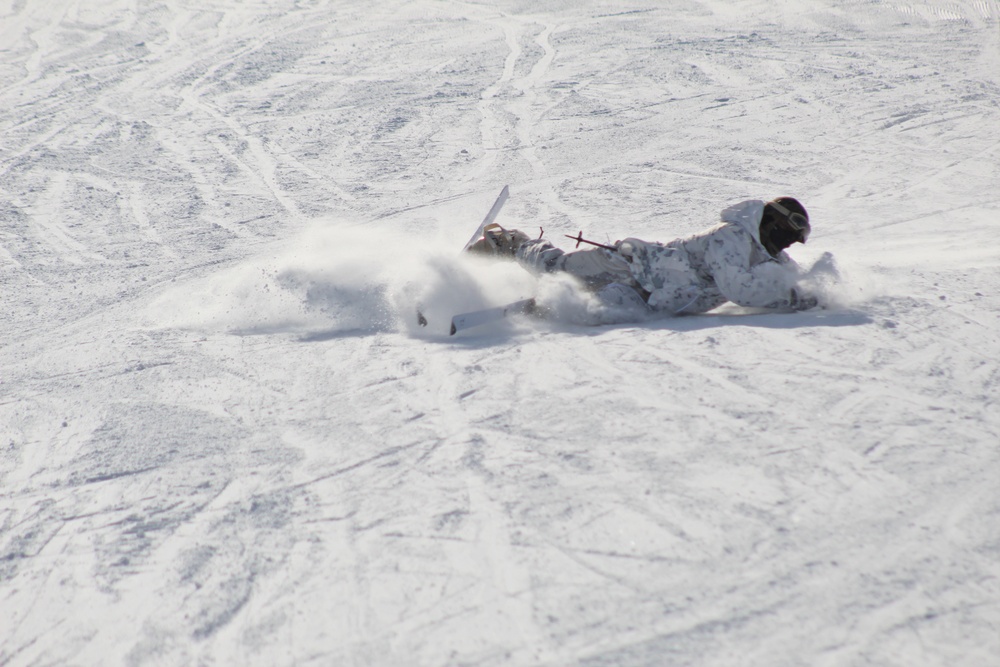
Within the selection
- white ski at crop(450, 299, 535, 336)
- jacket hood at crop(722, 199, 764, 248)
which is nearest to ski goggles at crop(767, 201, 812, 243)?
jacket hood at crop(722, 199, 764, 248)

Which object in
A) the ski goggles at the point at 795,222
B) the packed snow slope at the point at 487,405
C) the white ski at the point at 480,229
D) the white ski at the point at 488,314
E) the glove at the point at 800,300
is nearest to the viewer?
the packed snow slope at the point at 487,405

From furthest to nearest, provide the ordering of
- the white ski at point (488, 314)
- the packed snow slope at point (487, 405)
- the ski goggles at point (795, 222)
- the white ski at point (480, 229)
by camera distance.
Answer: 1. the white ski at point (480, 229)
2. the white ski at point (488, 314)
3. the ski goggles at point (795, 222)
4. the packed snow slope at point (487, 405)

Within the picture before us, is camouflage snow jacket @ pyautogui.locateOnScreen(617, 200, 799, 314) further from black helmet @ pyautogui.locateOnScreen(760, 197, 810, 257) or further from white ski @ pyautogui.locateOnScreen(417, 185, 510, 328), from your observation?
white ski @ pyautogui.locateOnScreen(417, 185, 510, 328)

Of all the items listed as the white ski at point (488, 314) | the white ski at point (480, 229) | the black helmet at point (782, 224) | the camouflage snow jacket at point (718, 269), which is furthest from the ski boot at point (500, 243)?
the black helmet at point (782, 224)

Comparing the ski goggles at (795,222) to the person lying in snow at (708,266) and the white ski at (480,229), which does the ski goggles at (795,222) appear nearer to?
the person lying in snow at (708,266)

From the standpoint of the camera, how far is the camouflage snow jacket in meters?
4.82

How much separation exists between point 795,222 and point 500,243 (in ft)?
6.28

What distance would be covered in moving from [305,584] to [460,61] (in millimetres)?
10766

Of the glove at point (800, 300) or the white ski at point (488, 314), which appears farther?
the white ski at point (488, 314)

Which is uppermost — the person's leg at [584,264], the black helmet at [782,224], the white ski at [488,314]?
the black helmet at [782,224]

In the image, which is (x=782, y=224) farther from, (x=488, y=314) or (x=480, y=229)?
(x=480, y=229)

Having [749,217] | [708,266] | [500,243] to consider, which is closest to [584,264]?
[500,243]

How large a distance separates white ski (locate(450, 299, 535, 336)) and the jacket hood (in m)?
1.27

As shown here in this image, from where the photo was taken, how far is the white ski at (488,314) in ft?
16.5
